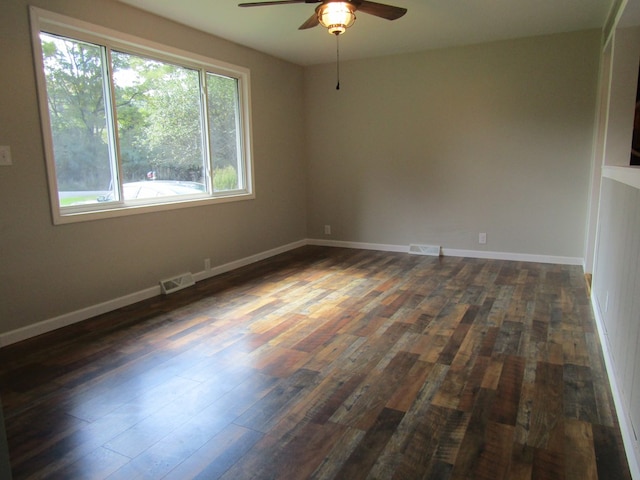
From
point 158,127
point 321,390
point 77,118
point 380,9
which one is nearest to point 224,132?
point 158,127

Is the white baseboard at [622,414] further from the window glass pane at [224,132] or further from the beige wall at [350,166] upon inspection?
the window glass pane at [224,132]

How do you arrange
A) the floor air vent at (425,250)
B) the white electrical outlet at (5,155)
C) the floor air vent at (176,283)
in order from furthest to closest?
the floor air vent at (425,250)
the floor air vent at (176,283)
the white electrical outlet at (5,155)

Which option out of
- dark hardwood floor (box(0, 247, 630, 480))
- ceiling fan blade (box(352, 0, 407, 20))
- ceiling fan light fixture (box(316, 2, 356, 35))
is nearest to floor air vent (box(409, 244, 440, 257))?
dark hardwood floor (box(0, 247, 630, 480))

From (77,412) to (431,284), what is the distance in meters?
3.21

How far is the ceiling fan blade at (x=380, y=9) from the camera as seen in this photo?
120 inches

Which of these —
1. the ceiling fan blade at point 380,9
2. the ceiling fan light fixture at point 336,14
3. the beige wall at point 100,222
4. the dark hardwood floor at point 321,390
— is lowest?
the dark hardwood floor at point 321,390

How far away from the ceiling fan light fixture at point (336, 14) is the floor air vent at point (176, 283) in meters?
2.69

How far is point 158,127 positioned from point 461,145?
3.49 meters

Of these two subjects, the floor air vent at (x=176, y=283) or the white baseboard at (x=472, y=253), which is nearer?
the floor air vent at (x=176, y=283)

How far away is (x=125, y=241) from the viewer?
386cm

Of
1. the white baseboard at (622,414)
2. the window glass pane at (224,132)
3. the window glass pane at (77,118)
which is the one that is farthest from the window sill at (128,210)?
the white baseboard at (622,414)

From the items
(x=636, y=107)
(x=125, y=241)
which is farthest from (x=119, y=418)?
(x=636, y=107)

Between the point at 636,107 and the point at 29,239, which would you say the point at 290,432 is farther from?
the point at 636,107

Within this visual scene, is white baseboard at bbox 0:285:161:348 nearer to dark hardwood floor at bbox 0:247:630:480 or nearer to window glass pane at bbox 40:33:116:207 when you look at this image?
dark hardwood floor at bbox 0:247:630:480
